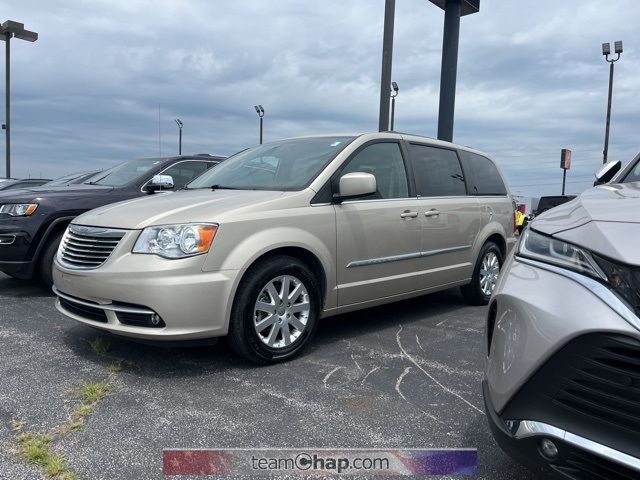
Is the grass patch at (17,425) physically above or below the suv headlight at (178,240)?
below

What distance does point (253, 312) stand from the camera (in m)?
3.41

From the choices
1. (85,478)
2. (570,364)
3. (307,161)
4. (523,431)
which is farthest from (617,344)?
(307,161)

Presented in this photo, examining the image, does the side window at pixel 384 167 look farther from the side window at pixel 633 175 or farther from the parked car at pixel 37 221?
the parked car at pixel 37 221

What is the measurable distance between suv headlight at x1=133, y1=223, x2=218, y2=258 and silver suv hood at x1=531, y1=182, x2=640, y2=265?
1.89m

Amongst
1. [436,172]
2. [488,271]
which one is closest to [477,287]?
[488,271]

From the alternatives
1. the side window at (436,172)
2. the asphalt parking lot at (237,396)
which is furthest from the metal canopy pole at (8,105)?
the side window at (436,172)

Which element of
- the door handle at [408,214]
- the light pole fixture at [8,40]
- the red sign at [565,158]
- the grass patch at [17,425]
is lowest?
the grass patch at [17,425]

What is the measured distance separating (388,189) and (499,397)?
9.00 feet

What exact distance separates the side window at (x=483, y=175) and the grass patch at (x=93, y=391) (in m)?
3.86

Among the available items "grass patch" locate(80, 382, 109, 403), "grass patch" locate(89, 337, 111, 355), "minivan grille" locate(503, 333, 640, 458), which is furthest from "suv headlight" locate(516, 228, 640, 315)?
"grass patch" locate(89, 337, 111, 355)

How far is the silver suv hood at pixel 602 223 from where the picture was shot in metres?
1.66

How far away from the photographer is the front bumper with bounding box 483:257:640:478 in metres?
1.49

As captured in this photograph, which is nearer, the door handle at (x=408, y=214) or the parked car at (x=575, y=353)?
the parked car at (x=575, y=353)

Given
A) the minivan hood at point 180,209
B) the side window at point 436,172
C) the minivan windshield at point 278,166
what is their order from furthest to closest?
1. the side window at point 436,172
2. the minivan windshield at point 278,166
3. the minivan hood at point 180,209
